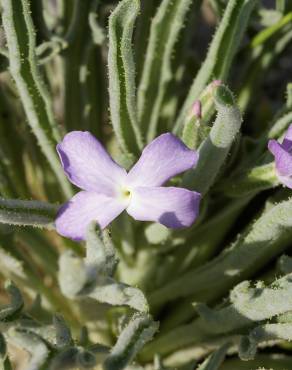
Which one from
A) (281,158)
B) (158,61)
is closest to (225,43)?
(158,61)

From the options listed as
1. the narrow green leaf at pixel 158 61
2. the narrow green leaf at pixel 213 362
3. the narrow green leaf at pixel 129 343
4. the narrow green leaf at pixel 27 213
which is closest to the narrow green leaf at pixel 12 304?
the narrow green leaf at pixel 27 213

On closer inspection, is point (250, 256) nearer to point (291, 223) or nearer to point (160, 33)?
point (291, 223)

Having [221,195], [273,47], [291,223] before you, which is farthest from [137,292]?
[273,47]

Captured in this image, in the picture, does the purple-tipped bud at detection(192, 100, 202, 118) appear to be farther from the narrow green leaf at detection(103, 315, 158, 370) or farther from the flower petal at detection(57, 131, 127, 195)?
the narrow green leaf at detection(103, 315, 158, 370)

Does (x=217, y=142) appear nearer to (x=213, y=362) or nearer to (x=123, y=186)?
(x=123, y=186)

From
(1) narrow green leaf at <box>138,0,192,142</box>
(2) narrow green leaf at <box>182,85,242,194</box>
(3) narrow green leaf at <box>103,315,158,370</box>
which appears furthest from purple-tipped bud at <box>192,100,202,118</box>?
(3) narrow green leaf at <box>103,315,158,370</box>

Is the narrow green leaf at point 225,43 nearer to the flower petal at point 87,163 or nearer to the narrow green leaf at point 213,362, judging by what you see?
the flower petal at point 87,163
